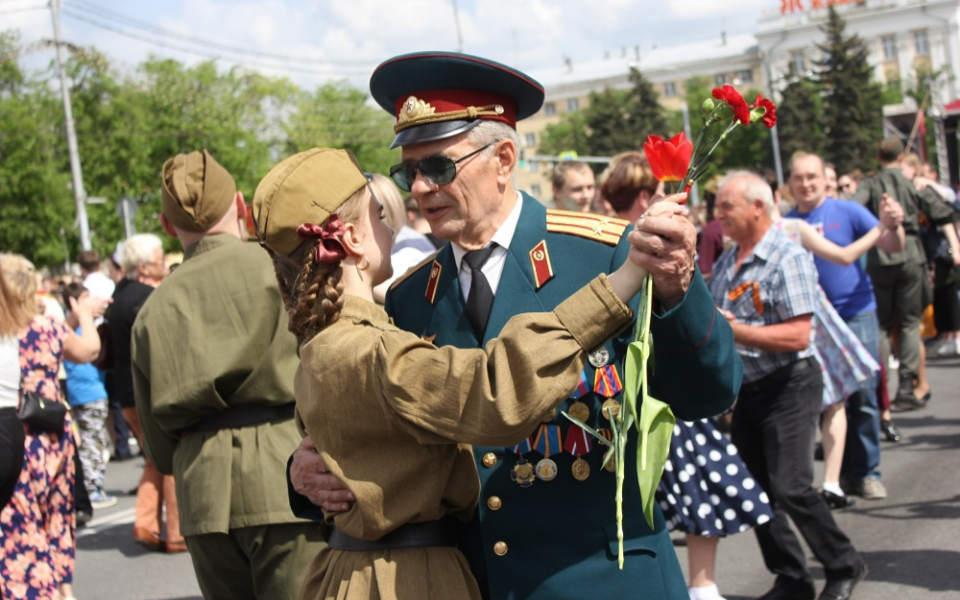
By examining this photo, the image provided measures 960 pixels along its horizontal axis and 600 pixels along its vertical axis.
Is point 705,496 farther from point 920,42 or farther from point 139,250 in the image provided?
point 920,42

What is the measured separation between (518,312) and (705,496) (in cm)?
256

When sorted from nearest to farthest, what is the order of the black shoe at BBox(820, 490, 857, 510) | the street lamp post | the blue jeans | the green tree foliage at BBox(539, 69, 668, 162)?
1. the black shoe at BBox(820, 490, 857, 510)
2. the blue jeans
3. the street lamp post
4. the green tree foliage at BBox(539, 69, 668, 162)

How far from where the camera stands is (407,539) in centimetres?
245

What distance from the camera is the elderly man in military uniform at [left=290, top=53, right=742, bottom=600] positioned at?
2.43 meters

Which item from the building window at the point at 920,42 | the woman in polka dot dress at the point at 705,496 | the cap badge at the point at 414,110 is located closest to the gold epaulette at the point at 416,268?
the cap badge at the point at 414,110

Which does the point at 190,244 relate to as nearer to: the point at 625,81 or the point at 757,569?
the point at 757,569

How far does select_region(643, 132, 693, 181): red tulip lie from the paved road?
146 inches

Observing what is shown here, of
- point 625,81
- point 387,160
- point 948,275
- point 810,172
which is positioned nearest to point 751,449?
point 810,172

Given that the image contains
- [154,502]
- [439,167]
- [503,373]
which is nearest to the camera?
[503,373]

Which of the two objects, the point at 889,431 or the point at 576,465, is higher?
Answer: the point at 576,465

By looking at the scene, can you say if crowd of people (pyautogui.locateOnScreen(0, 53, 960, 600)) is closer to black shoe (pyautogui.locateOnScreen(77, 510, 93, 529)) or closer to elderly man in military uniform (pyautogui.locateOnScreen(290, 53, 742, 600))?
elderly man in military uniform (pyautogui.locateOnScreen(290, 53, 742, 600))

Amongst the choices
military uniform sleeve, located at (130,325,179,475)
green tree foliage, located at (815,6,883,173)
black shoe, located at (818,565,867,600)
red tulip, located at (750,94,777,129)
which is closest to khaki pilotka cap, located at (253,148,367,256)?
red tulip, located at (750,94,777,129)

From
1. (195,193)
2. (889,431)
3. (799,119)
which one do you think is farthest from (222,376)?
(799,119)

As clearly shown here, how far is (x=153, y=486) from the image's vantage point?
25.4 feet
